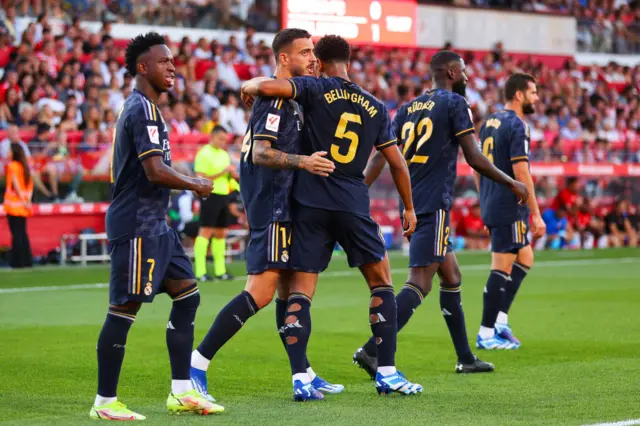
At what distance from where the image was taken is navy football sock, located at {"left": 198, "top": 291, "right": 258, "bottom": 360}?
23.9 feet

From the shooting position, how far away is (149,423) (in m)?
6.47

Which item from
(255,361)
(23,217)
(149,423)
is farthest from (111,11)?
(149,423)

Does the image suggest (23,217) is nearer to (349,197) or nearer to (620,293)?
(620,293)

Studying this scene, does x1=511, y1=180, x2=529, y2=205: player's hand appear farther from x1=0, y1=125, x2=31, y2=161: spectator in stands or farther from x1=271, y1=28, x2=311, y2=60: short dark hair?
x1=0, y1=125, x2=31, y2=161: spectator in stands

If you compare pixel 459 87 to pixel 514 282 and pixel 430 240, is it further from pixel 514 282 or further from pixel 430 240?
pixel 514 282

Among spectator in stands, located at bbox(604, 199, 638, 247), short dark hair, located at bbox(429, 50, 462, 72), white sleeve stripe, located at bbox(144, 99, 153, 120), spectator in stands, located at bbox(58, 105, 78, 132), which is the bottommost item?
spectator in stands, located at bbox(604, 199, 638, 247)

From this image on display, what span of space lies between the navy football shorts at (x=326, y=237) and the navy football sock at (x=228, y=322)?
38 cm

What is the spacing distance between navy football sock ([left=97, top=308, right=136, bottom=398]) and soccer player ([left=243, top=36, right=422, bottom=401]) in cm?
120

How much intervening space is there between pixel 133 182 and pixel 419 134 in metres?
2.92

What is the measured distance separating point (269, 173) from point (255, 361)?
2455 mm

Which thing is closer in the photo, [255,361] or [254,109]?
[254,109]

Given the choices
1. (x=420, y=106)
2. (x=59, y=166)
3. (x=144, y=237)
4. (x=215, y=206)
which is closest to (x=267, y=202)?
(x=144, y=237)

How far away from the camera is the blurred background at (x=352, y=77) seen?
2069 cm

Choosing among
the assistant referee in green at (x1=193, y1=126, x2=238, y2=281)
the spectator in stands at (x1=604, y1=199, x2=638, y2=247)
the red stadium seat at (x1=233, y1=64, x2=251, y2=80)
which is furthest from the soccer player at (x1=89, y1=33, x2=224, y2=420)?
the spectator in stands at (x1=604, y1=199, x2=638, y2=247)
